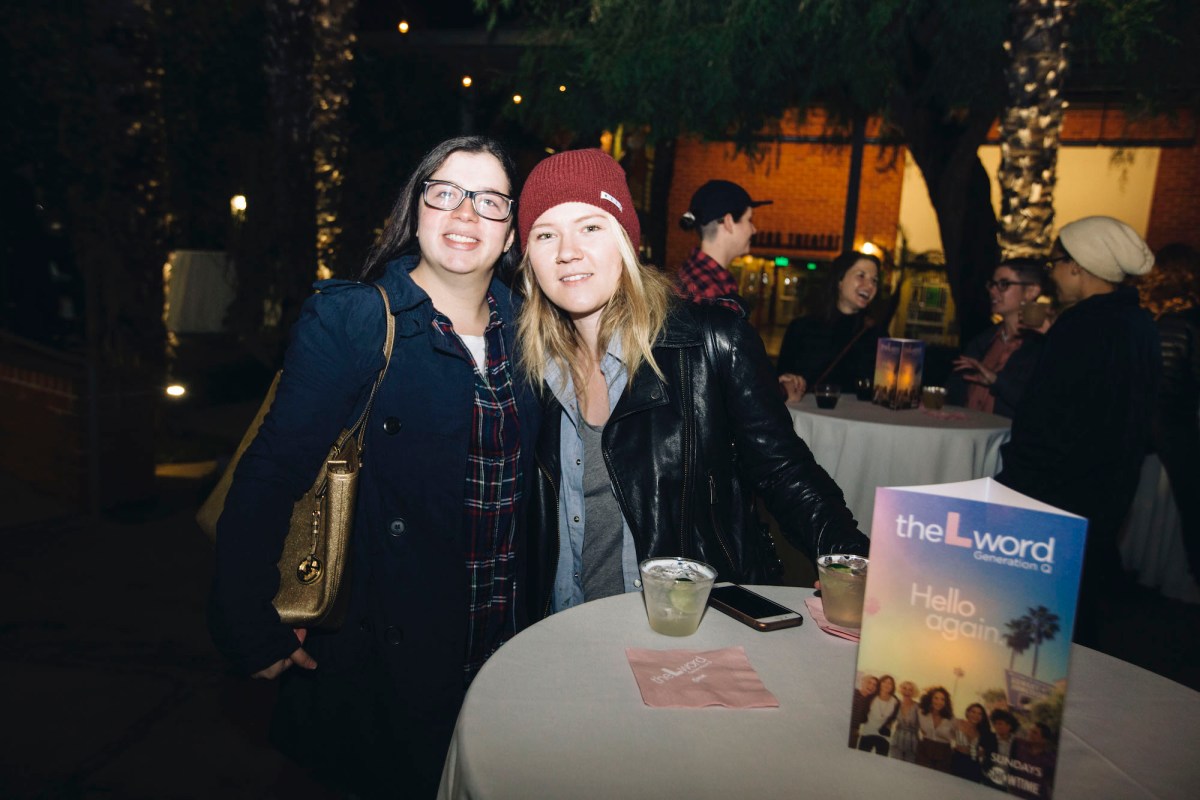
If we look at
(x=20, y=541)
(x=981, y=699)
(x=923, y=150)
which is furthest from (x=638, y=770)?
(x=923, y=150)

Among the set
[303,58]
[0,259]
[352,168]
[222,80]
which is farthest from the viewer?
[352,168]

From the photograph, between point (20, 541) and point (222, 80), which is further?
point (222, 80)

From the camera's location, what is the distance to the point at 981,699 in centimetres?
102

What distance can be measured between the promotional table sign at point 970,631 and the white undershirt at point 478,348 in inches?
42.9

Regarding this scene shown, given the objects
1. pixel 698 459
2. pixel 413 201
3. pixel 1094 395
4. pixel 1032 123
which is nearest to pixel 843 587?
pixel 698 459

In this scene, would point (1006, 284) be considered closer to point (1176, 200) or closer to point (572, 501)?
point (572, 501)

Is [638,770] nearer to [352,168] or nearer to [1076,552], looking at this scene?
[1076,552]

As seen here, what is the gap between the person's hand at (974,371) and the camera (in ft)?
14.3

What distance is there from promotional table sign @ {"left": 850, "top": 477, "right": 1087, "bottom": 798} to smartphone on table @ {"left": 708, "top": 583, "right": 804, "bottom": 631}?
0.37 m

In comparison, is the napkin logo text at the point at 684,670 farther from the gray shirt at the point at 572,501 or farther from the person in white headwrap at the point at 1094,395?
the person in white headwrap at the point at 1094,395

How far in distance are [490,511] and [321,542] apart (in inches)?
14.0

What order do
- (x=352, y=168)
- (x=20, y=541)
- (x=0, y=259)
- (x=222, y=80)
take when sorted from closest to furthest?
(x=20, y=541), (x=0, y=259), (x=222, y=80), (x=352, y=168)

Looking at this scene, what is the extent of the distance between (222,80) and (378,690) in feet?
38.0

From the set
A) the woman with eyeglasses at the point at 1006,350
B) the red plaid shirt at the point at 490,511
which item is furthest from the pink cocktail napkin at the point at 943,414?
the red plaid shirt at the point at 490,511
